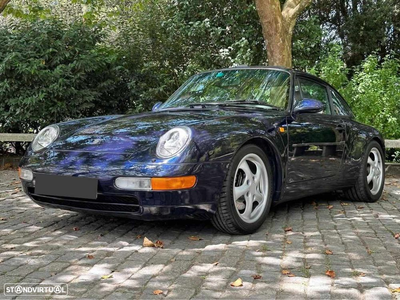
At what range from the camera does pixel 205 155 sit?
3889 millimetres

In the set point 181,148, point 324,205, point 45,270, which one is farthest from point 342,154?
point 45,270

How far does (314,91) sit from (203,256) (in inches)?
109

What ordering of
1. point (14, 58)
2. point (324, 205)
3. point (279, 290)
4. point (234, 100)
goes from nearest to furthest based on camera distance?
point (279, 290) < point (234, 100) < point (324, 205) < point (14, 58)

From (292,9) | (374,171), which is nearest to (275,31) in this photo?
(292,9)

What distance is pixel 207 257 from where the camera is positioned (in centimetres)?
364

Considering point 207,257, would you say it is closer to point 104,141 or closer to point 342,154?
point 104,141

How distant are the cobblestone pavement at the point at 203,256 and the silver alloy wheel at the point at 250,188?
0.20m

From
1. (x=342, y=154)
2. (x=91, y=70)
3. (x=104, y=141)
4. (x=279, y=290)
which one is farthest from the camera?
(x=91, y=70)

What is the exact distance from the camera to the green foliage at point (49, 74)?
9.49 meters

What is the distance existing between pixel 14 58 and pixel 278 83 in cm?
602

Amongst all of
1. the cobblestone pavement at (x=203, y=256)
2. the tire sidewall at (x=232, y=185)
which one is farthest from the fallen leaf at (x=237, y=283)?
the tire sidewall at (x=232, y=185)

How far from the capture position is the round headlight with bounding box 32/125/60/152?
174 inches

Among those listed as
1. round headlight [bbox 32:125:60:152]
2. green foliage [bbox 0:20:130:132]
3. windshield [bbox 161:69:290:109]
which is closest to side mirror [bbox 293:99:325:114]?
windshield [bbox 161:69:290:109]

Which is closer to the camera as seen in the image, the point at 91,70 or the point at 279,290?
the point at 279,290
